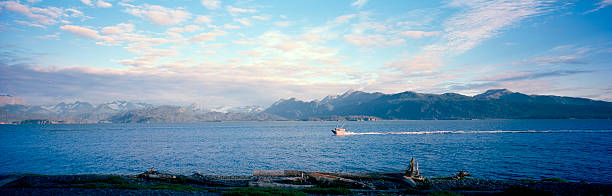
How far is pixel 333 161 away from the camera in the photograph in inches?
2222

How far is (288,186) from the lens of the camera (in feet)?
76.3

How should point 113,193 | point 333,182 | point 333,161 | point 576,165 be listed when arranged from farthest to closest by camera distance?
point 333,161 → point 576,165 → point 333,182 → point 113,193

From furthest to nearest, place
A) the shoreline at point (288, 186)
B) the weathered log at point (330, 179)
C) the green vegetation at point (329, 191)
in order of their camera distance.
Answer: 1. the weathered log at point (330, 179)
2. the green vegetation at point (329, 191)
3. the shoreline at point (288, 186)

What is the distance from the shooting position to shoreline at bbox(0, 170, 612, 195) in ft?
65.3

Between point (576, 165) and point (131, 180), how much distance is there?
193 feet

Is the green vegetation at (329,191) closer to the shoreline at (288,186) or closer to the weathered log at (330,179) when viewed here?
the shoreline at (288,186)

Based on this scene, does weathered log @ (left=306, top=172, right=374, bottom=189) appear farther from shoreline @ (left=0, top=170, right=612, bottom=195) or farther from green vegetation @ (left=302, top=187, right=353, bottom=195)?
green vegetation @ (left=302, top=187, right=353, bottom=195)

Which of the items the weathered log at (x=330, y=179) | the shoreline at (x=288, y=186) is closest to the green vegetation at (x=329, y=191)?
the shoreline at (x=288, y=186)

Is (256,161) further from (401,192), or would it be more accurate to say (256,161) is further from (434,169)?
(401,192)

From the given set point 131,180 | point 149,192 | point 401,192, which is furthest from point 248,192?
point 131,180

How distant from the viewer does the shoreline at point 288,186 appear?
1991 centimetres

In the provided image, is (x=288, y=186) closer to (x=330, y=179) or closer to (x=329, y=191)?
(x=329, y=191)

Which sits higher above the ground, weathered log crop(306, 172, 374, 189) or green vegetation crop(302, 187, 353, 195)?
green vegetation crop(302, 187, 353, 195)

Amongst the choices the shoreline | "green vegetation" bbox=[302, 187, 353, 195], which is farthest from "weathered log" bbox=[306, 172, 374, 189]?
"green vegetation" bbox=[302, 187, 353, 195]
